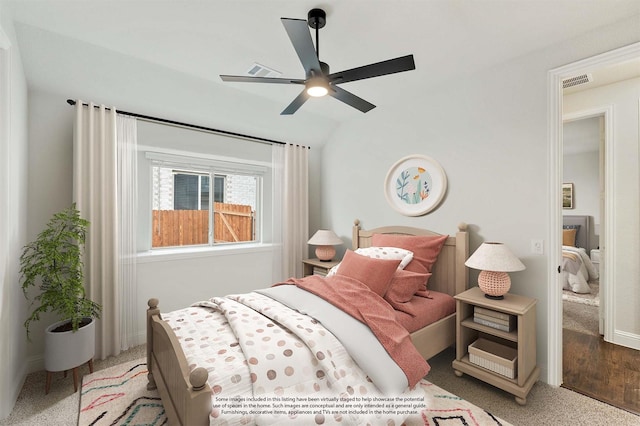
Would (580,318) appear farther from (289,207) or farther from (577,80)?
(289,207)

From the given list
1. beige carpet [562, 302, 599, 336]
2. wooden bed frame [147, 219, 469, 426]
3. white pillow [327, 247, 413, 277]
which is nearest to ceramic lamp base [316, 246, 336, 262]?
wooden bed frame [147, 219, 469, 426]

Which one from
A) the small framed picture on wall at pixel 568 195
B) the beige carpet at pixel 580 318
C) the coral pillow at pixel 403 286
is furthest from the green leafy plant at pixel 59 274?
the small framed picture on wall at pixel 568 195

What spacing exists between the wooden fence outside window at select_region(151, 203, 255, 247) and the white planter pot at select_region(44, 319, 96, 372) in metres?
1.25

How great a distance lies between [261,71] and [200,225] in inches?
79.6

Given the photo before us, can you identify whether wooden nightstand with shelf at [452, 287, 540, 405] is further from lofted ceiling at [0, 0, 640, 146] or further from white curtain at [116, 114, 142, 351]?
white curtain at [116, 114, 142, 351]

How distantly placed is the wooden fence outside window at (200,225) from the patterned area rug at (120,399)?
1364 mm

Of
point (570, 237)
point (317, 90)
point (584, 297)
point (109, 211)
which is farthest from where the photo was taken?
point (570, 237)

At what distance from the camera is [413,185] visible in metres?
3.18

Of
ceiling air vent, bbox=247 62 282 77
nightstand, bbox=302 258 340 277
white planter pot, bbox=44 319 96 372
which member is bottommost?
white planter pot, bbox=44 319 96 372

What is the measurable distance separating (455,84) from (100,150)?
3.38 metres

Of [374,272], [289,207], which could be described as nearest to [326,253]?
[289,207]

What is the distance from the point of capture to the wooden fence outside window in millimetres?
3398

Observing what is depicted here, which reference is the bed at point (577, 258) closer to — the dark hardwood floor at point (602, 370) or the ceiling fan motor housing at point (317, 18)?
the dark hardwood floor at point (602, 370)

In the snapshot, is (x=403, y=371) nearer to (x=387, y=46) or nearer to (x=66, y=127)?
(x=387, y=46)
